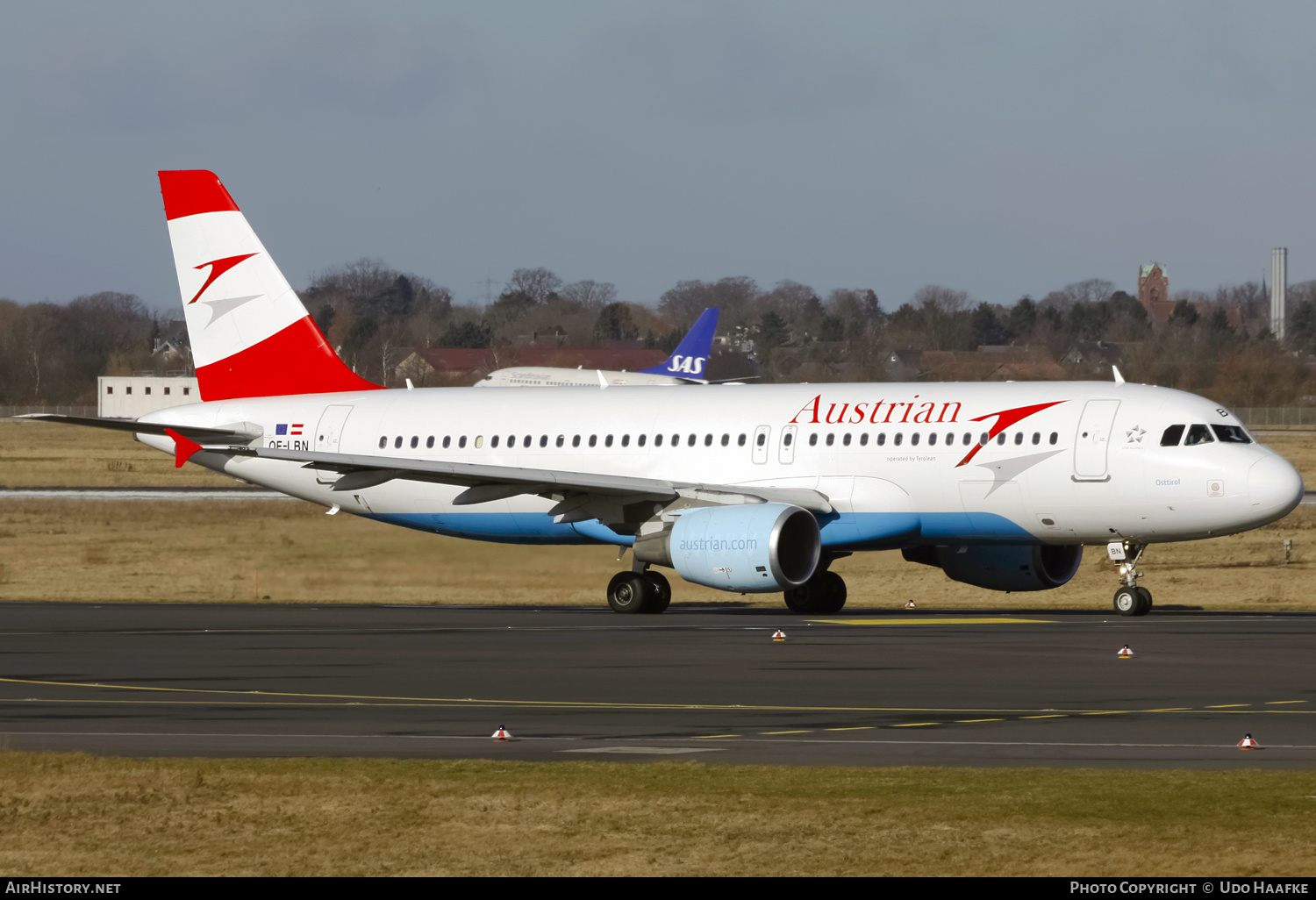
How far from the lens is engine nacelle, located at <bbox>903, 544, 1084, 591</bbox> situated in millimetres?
34812

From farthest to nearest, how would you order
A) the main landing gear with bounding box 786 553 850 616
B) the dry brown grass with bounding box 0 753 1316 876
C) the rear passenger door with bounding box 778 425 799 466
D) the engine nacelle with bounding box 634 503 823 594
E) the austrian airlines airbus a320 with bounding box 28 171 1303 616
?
the main landing gear with bounding box 786 553 850 616, the rear passenger door with bounding box 778 425 799 466, the austrian airlines airbus a320 with bounding box 28 171 1303 616, the engine nacelle with bounding box 634 503 823 594, the dry brown grass with bounding box 0 753 1316 876

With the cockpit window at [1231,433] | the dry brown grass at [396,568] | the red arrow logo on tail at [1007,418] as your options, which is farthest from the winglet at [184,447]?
the cockpit window at [1231,433]

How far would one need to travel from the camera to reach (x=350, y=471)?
34875 millimetres

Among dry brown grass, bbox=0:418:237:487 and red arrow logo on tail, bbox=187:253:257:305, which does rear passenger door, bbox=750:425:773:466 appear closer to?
red arrow logo on tail, bbox=187:253:257:305

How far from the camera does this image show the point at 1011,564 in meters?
34.9

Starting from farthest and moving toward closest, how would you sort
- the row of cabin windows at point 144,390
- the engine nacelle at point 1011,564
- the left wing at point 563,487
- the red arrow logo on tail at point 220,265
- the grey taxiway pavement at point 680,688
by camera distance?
the row of cabin windows at point 144,390, the red arrow logo on tail at point 220,265, the engine nacelle at point 1011,564, the left wing at point 563,487, the grey taxiway pavement at point 680,688

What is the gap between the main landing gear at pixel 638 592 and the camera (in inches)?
1367

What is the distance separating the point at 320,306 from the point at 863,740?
181842 mm

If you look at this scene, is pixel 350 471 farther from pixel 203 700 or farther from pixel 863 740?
pixel 863 740

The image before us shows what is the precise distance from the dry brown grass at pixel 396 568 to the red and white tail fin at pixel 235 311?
11.0 ft

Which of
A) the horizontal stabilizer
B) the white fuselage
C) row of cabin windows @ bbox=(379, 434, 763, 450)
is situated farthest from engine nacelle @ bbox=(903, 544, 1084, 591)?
the horizontal stabilizer

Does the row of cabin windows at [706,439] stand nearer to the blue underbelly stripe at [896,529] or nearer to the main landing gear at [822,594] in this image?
the blue underbelly stripe at [896,529]

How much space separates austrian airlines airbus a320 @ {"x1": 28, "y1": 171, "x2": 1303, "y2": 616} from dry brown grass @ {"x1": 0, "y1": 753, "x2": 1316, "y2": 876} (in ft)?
58.7

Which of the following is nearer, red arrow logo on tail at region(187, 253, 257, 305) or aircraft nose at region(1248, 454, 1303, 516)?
aircraft nose at region(1248, 454, 1303, 516)
